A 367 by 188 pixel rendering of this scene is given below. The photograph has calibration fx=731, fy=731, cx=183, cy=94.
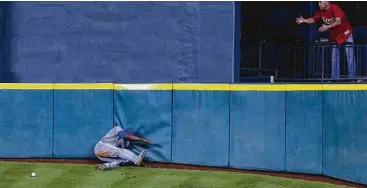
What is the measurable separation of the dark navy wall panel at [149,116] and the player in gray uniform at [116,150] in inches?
8.8

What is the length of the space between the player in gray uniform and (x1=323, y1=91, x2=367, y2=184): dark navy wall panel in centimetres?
343

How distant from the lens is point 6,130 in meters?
14.4

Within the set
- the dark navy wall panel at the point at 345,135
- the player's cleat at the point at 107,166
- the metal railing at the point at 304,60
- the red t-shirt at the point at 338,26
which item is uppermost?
the red t-shirt at the point at 338,26

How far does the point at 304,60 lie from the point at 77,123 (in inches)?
188

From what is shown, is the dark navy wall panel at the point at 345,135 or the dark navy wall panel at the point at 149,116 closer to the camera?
the dark navy wall panel at the point at 345,135

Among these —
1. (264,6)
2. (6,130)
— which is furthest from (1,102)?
(264,6)

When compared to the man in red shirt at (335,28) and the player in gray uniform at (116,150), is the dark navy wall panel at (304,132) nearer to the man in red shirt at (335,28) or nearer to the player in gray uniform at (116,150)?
the man in red shirt at (335,28)

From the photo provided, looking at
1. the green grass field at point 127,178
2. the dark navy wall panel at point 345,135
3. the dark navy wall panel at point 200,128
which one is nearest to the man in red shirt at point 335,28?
the dark navy wall panel at point 345,135

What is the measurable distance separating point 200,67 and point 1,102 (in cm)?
398

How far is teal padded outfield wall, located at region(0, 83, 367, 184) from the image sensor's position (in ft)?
41.2

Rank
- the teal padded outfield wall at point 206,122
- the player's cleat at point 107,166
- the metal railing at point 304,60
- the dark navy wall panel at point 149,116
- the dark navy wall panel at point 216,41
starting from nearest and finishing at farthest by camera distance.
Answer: the teal padded outfield wall at point 206,122
the player's cleat at point 107,166
the metal railing at point 304,60
the dark navy wall panel at point 149,116
the dark navy wall panel at point 216,41

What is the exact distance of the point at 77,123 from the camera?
561 inches

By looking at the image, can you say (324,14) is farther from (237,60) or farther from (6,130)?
(6,130)

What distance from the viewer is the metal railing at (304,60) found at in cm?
1371
